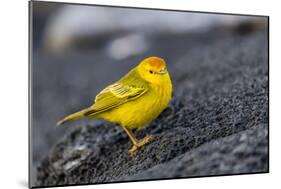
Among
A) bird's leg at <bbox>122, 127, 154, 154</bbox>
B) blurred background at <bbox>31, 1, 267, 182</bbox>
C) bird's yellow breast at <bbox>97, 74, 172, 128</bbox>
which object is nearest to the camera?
bird's yellow breast at <bbox>97, 74, 172, 128</bbox>

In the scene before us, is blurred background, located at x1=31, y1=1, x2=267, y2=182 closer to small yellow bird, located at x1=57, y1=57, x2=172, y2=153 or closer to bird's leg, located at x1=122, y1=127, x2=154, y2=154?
small yellow bird, located at x1=57, y1=57, x2=172, y2=153

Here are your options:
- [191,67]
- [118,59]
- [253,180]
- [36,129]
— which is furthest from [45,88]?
[253,180]

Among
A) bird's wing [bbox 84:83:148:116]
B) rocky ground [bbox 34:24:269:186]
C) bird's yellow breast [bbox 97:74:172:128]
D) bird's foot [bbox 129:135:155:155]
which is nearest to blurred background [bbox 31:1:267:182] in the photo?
rocky ground [bbox 34:24:269:186]

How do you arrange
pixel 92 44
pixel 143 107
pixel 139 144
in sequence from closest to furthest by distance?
pixel 143 107, pixel 139 144, pixel 92 44

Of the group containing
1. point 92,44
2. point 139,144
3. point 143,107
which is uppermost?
point 92,44

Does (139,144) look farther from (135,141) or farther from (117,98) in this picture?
(117,98)

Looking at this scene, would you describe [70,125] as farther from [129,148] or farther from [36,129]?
[129,148]

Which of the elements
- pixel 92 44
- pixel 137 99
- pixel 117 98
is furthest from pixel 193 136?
pixel 92 44
